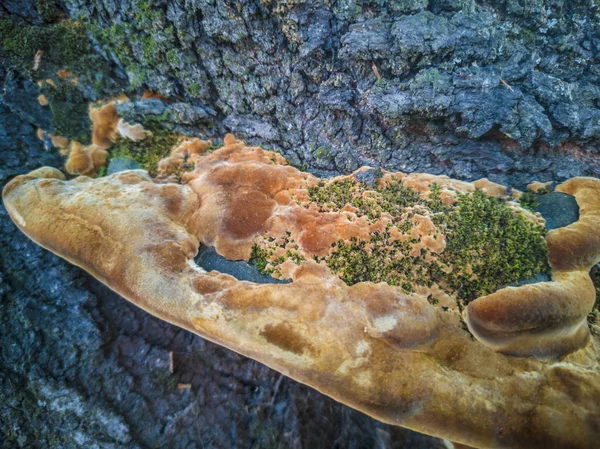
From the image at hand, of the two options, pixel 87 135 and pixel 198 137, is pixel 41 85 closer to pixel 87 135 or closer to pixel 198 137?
pixel 87 135

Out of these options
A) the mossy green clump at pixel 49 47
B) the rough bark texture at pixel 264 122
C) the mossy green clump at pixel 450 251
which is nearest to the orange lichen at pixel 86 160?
the rough bark texture at pixel 264 122

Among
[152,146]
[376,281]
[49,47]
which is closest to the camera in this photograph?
[376,281]

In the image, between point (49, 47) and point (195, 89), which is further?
point (49, 47)

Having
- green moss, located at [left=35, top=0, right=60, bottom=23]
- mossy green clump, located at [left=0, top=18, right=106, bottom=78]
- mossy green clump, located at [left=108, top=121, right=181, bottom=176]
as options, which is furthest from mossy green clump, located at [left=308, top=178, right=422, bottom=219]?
green moss, located at [left=35, top=0, right=60, bottom=23]

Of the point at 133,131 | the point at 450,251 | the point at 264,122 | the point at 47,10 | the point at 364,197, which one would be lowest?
the point at 450,251

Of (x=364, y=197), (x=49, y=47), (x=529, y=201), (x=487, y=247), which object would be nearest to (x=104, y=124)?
(x=49, y=47)

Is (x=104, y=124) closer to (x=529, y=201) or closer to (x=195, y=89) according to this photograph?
(x=195, y=89)

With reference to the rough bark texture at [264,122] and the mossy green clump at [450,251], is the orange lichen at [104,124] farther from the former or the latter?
the mossy green clump at [450,251]

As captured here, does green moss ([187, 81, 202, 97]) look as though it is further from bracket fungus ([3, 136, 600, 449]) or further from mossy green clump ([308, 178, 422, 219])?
mossy green clump ([308, 178, 422, 219])
